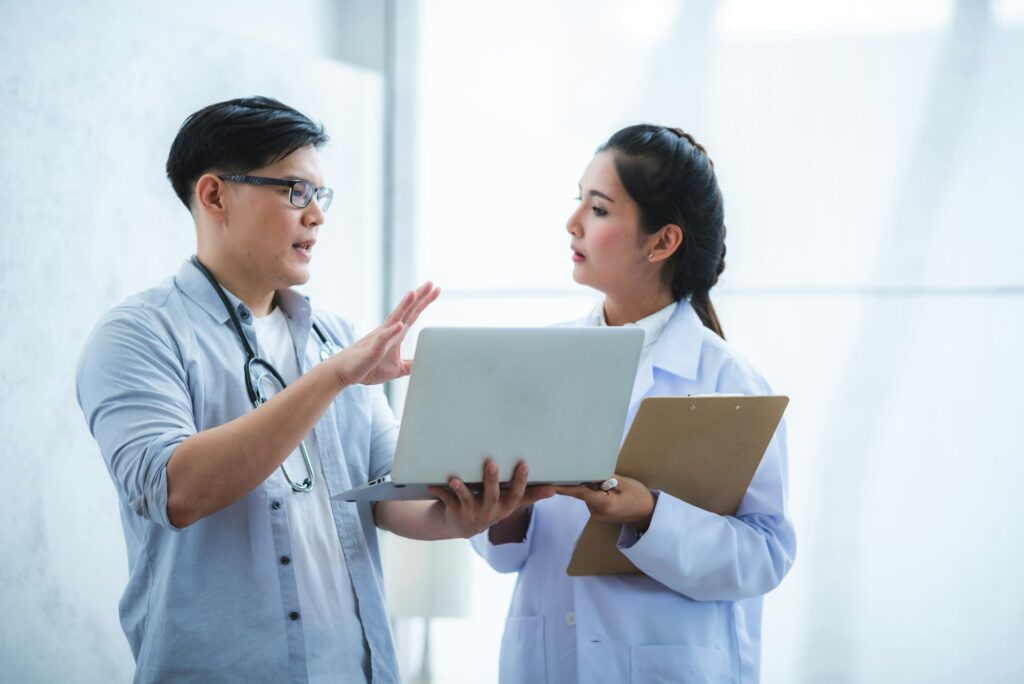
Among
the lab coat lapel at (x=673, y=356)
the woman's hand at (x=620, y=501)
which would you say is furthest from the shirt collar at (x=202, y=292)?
the lab coat lapel at (x=673, y=356)

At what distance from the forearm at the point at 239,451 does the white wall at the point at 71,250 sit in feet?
3.55

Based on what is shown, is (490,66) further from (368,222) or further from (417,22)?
(368,222)

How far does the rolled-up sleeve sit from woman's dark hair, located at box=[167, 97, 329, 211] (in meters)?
0.32

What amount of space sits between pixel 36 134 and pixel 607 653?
180cm

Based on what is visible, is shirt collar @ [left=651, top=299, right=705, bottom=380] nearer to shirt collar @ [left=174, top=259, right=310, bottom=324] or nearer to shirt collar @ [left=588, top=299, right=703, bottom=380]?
shirt collar @ [left=588, top=299, right=703, bottom=380]

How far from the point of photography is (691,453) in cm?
167

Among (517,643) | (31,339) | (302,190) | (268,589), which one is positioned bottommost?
(517,643)

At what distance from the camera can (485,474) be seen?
1.42 metres

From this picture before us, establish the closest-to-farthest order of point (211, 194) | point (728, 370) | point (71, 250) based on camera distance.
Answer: point (211, 194) → point (728, 370) → point (71, 250)

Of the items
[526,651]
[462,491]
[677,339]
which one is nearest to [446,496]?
[462,491]

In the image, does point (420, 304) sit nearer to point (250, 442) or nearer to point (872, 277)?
point (250, 442)

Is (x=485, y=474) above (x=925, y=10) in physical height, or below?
below

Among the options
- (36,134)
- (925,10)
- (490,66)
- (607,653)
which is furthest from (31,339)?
(925,10)

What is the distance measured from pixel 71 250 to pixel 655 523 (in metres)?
1.65
